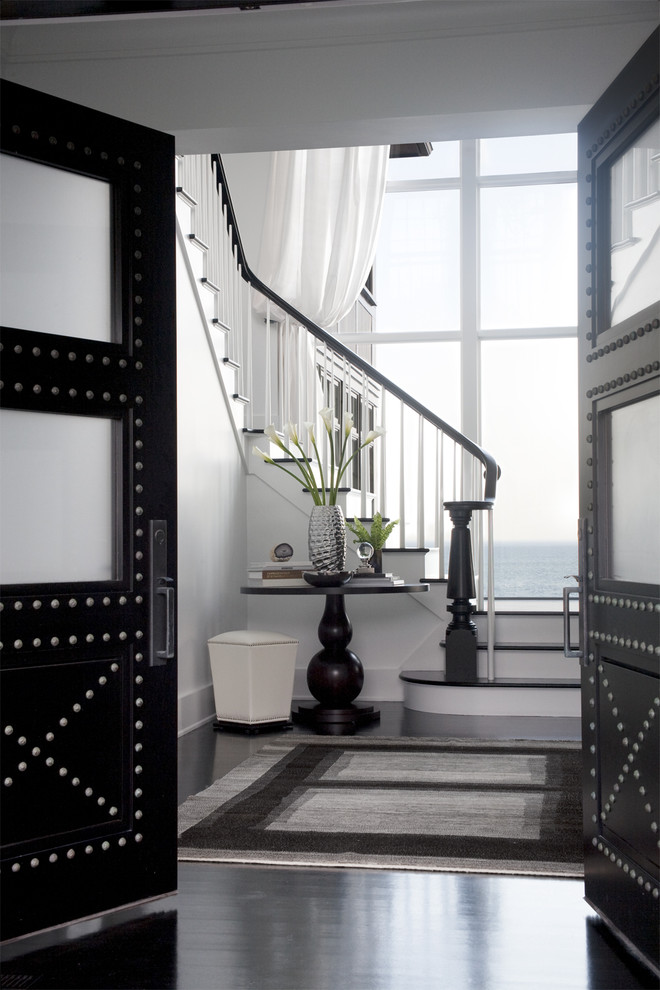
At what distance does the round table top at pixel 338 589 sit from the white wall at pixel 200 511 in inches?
14.3

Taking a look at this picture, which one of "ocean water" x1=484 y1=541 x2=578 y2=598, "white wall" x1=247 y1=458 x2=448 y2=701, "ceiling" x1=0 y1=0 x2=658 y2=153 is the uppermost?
"ceiling" x1=0 y1=0 x2=658 y2=153

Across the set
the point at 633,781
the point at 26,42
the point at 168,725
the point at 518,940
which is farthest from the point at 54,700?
the point at 26,42

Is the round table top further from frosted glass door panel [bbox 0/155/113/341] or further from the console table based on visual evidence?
frosted glass door panel [bbox 0/155/113/341]

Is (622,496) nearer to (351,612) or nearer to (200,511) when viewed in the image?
(200,511)

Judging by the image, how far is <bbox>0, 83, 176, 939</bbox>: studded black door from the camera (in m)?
2.54

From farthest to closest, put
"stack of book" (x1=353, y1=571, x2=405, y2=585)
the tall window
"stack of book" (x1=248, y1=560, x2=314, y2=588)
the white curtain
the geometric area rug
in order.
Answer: the tall window → the white curtain → "stack of book" (x1=248, y1=560, x2=314, y2=588) → "stack of book" (x1=353, y1=571, x2=405, y2=585) → the geometric area rug

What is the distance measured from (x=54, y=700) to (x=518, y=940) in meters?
1.33

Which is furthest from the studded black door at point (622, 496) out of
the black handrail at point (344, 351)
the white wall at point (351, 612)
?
the white wall at point (351, 612)

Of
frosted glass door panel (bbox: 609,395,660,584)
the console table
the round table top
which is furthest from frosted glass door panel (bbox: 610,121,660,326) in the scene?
the console table

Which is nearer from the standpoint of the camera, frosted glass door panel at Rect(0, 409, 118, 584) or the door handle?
frosted glass door panel at Rect(0, 409, 118, 584)

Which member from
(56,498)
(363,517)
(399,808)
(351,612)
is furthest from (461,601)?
(56,498)

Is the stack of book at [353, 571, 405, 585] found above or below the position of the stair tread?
above

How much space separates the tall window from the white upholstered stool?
4.57 meters

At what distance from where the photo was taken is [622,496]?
254 centimetres
